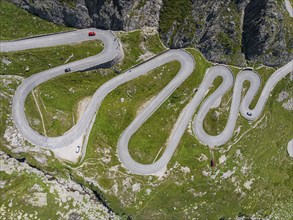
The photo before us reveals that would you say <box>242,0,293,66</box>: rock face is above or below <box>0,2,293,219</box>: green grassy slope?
above

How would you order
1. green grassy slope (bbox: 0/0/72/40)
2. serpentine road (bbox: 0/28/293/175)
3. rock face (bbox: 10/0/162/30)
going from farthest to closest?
serpentine road (bbox: 0/28/293/175) → green grassy slope (bbox: 0/0/72/40) → rock face (bbox: 10/0/162/30)

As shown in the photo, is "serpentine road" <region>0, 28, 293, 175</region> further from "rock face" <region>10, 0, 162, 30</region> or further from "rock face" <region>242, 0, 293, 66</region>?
"rock face" <region>242, 0, 293, 66</region>

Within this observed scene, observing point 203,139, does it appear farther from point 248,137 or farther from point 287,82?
point 287,82

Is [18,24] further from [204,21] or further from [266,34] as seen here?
[266,34]

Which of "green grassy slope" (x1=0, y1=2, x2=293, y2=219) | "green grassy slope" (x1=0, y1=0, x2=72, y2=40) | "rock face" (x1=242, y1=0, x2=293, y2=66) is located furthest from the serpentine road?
"rock face" (x1=242, y1=0, x2=293, y2=66)

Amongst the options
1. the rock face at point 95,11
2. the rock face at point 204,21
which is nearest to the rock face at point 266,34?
the rock face at point 204,21

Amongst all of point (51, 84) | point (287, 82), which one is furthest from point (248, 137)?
point (51, 84)

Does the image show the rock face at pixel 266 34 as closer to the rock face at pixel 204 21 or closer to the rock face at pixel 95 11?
the rock face at pixel 204 21
